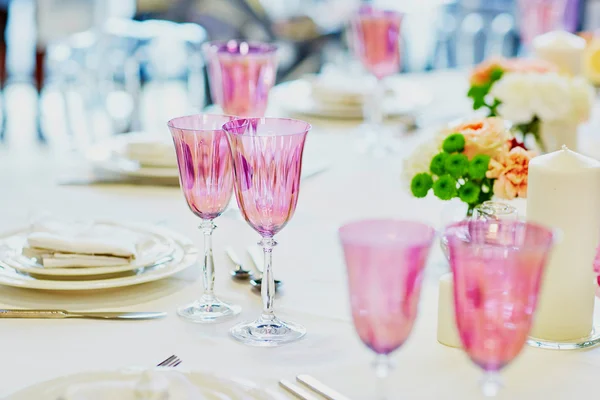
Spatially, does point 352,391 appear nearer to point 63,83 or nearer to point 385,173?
point 385,173

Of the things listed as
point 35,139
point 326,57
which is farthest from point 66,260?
point 326,57

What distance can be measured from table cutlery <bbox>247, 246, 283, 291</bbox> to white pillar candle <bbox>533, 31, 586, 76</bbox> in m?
1.22

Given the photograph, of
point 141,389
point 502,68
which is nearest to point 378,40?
point 502,68

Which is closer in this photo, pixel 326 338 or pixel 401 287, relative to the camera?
pixel 401 287

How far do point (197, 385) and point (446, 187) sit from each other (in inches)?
19.0

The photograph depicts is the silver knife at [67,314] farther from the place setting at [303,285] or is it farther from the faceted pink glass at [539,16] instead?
the faceted pink glass at [539,16]

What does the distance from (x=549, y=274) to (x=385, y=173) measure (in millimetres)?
849

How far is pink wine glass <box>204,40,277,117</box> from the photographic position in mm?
1674

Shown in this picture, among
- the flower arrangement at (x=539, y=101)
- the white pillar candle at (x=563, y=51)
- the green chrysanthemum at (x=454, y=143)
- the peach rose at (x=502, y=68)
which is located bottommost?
the green chrysanthemum at (x=454, y=143)

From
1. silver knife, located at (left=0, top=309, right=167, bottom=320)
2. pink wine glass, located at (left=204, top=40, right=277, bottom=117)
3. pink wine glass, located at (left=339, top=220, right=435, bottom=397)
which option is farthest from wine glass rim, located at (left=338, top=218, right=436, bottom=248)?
pink wine glass, located at (left=204, top=40, right=277, bottom=117)

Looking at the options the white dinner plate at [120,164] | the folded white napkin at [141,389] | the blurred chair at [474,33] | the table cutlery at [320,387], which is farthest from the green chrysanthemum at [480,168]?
the blurred chair at [474,33]

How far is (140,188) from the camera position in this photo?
1743 millimetres

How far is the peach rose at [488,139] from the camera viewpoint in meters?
1.26

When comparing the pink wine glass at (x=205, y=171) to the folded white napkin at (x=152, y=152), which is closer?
the pink wine glass at (x=205, y=171)
